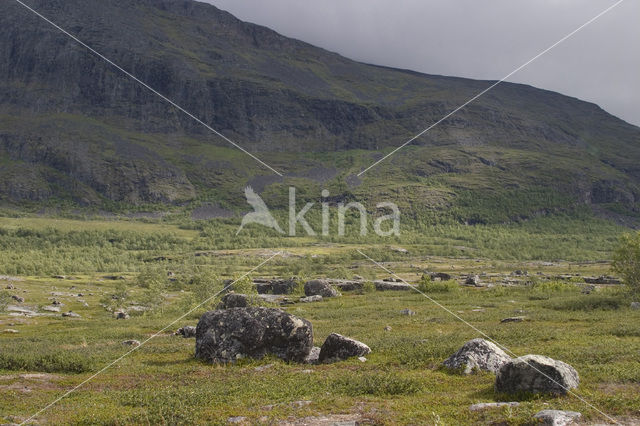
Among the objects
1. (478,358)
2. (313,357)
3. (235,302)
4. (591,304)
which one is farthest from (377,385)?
(591,304)

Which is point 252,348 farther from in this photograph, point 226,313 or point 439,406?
point 439,406

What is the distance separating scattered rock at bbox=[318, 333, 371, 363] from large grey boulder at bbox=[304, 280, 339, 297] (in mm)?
67433

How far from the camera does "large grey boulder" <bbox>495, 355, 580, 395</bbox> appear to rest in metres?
19.9

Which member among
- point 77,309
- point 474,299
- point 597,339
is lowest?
point 77,309

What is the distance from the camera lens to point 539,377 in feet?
65.6

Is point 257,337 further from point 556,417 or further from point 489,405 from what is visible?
point 556,417

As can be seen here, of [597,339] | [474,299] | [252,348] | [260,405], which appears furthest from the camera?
[474,299]

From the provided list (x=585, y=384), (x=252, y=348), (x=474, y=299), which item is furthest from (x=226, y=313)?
(x=474, y=299)

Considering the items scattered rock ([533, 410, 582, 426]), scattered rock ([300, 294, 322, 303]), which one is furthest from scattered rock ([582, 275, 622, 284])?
scattered rock ([533, 410, 582, 426])

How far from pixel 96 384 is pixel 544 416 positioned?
70.5ft

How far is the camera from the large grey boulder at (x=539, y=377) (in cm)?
1988

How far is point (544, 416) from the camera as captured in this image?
1627 cm

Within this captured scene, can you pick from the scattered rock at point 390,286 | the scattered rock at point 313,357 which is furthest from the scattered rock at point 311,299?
the scattered rock at point 313,357

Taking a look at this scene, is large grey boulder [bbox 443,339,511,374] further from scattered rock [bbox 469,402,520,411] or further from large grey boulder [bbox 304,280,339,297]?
large grey boulder [bbox 304,280,339,297]
